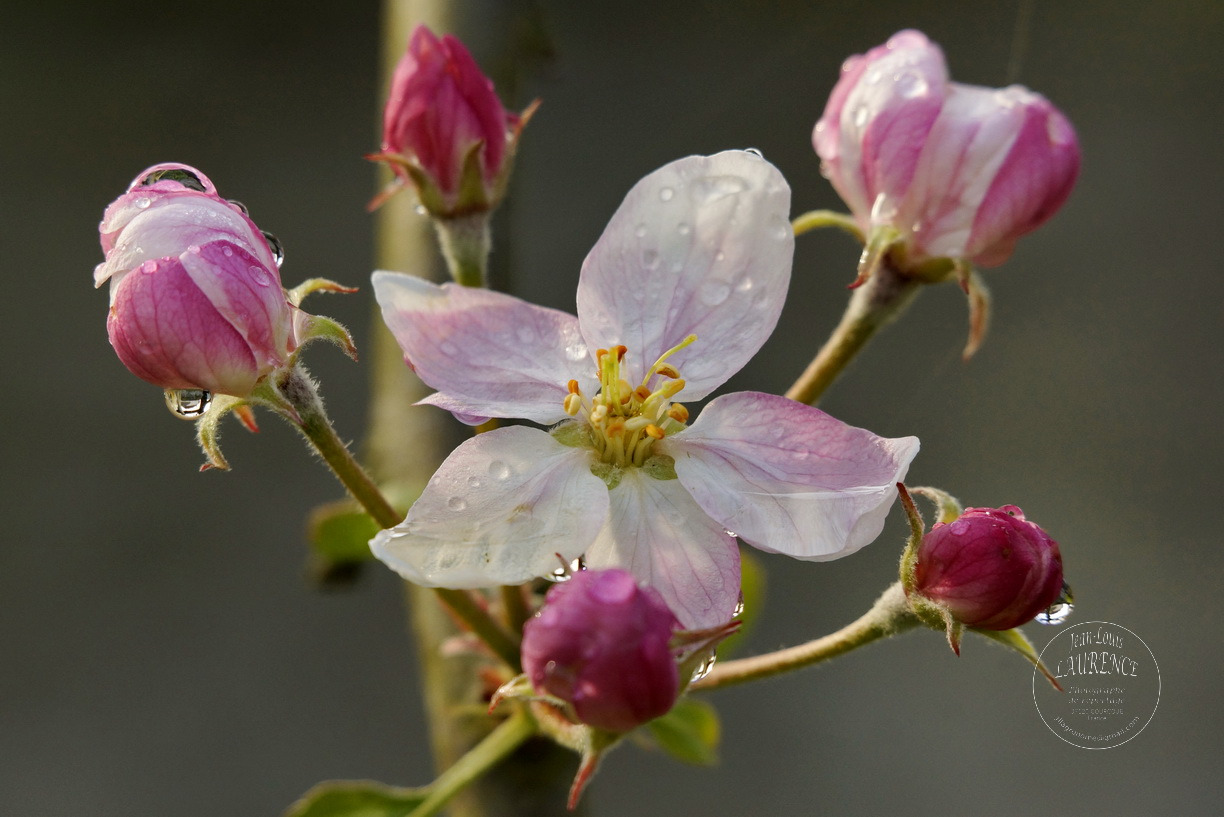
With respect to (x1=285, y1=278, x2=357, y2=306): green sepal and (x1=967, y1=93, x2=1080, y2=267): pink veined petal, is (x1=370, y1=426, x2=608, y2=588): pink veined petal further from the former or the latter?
(x1=967, y1=93, x2=1080, y2=267): pink veined petal

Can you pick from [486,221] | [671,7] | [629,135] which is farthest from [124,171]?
[486,221]

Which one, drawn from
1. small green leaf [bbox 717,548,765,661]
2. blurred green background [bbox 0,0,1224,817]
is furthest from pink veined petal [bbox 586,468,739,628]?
blurred green background [bbox 0,0,1224,817]

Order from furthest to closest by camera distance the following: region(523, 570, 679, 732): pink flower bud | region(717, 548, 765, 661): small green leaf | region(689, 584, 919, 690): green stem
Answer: region(717, 548, 765, 661): small green leaf, region(689, 584, 919, 690): green stem, region(523, 570, 679, 732): pink flower bud

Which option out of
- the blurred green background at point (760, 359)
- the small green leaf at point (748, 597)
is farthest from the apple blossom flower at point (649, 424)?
the blurred green background at point (760, 359)

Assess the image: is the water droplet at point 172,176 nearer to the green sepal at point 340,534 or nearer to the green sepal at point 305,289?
the green sepal at point 305,289

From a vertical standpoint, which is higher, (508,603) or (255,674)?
(508,603)

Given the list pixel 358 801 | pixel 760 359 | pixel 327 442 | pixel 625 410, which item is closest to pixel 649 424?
A: pixel 625 410

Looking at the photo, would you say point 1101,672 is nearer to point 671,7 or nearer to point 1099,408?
point 1099,408
